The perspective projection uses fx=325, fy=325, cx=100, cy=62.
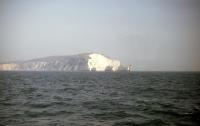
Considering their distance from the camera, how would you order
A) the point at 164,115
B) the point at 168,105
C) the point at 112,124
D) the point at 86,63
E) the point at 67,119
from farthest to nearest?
the point at 86,63, the point at 168,105, the point at 164,115, the point at 67,119, the point at 112,124

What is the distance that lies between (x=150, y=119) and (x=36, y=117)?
7.23 ft

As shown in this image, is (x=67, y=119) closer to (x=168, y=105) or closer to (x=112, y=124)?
(x=112, y=124)

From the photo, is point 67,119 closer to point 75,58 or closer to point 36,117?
point 36,117

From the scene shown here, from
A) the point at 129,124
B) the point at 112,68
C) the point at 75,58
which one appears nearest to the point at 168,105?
the point at 129,124

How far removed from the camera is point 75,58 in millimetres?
67125

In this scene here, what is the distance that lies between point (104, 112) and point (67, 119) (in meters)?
1.15

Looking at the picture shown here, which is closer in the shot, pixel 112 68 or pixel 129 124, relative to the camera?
pixel 129 124

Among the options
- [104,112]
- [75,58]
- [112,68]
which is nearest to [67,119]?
[104,112]

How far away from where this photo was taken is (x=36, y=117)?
6.32 metres

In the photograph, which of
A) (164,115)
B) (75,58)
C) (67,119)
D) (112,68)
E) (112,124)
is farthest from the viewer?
(112,68)

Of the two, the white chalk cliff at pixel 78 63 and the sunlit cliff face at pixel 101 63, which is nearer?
the white chalk cliff at pixel 78 63

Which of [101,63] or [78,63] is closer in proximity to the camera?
[78,63]

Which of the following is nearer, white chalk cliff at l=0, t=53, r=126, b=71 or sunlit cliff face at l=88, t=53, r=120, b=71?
white chalk cliff at l=0, t=53, r=126, b=71

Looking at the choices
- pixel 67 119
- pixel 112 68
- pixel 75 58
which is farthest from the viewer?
pixel 112 68
